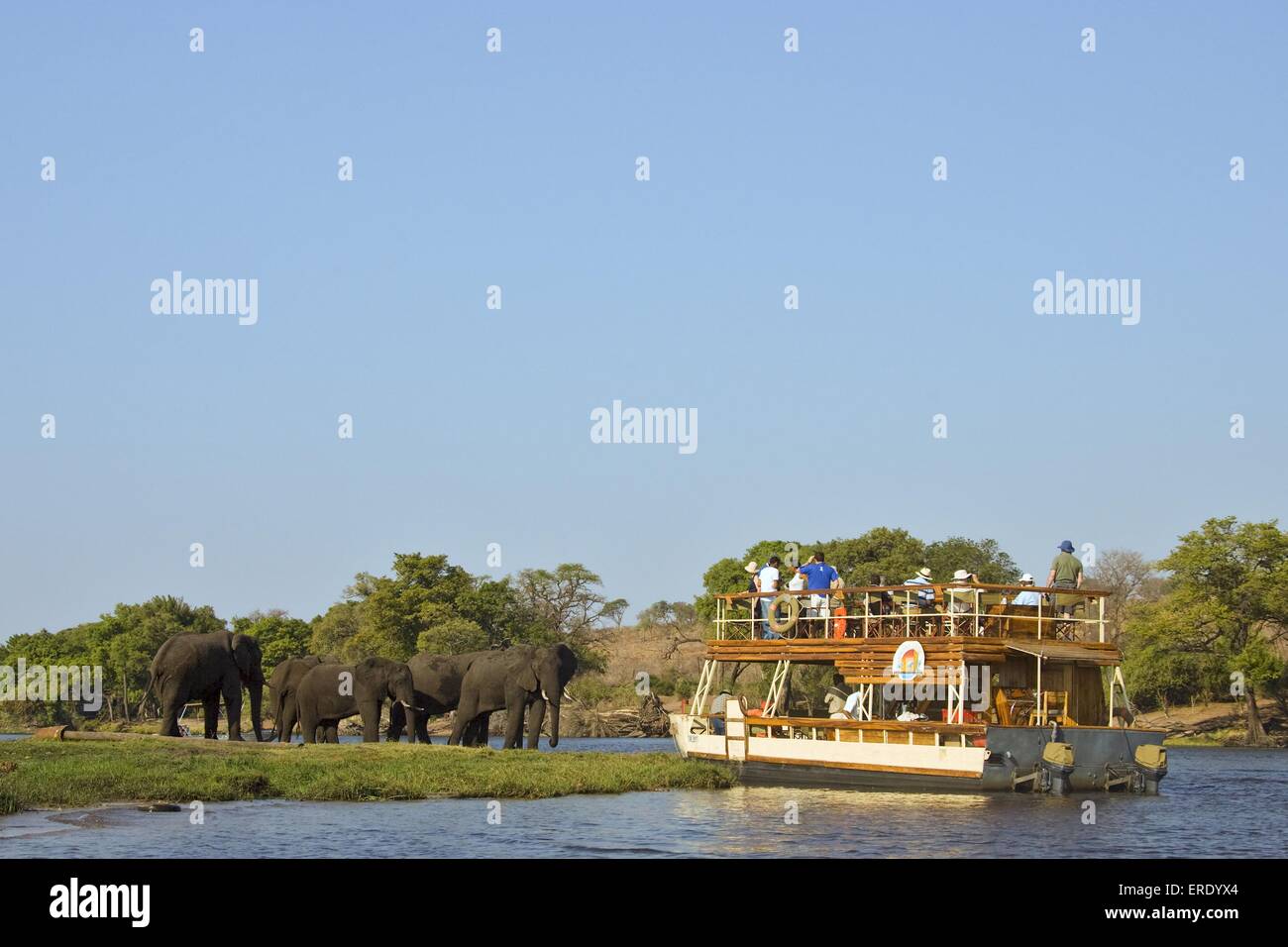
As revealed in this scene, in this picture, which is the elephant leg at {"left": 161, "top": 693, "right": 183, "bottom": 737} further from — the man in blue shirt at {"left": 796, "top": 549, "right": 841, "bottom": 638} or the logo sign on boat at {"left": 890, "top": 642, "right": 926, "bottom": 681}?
the logo sign on boat at {"left": 890, "top": 642, "right": 926, "bottom": 681}

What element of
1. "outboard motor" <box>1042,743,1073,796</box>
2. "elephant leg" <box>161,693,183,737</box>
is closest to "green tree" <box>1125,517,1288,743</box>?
"outboard motor" <box>1042,743,1073,796</box>

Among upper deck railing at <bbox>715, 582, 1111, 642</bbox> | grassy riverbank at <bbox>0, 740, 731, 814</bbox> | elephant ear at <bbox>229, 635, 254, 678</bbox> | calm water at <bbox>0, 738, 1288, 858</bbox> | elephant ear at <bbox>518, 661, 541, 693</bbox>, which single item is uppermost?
upper deck railing at <bbox>715, 582, 1111, 642</bbox>

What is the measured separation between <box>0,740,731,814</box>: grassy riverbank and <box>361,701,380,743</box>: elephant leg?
3.69 meters

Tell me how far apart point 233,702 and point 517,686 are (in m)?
7.64

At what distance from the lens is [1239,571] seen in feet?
225

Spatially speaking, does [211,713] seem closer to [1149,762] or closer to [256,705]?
[256,705]

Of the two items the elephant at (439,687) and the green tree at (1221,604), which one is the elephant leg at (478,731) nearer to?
the elephant at (439,687)

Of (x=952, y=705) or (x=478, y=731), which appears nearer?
(x=952, y=705)

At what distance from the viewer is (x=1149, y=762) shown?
35031 millimetres

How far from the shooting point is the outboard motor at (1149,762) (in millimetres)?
35031

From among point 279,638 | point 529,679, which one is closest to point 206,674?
point 529,679

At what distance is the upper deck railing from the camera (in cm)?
3403

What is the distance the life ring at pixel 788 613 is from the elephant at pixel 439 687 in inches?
440
